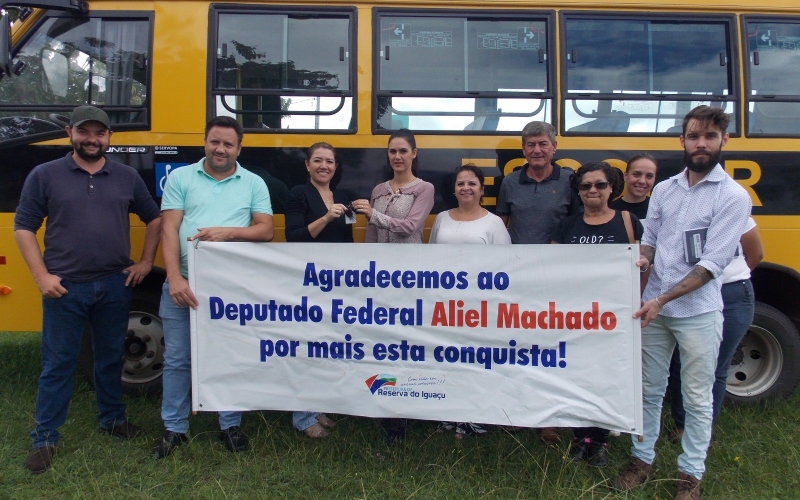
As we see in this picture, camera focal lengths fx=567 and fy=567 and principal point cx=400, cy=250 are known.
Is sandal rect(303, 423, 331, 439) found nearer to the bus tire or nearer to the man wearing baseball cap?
the man wearing baseball cap

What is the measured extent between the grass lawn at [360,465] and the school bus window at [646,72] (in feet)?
7.50

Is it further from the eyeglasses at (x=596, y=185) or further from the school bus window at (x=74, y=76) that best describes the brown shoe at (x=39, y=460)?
the eyeglasses at (x=596, y=185)

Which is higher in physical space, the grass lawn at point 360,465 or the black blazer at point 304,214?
the black blazer at point 304,214

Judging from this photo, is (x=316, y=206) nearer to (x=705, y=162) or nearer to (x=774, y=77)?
(x=705, y=162)

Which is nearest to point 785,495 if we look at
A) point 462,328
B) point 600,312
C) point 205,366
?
point 600,312

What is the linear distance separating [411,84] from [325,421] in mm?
2490

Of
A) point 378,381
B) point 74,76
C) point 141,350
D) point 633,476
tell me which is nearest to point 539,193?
point 378,381

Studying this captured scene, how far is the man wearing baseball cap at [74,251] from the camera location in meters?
3.34

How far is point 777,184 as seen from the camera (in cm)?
420

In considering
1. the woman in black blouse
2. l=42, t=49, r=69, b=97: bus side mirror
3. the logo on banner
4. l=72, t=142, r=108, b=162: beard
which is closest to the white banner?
the logo on banner

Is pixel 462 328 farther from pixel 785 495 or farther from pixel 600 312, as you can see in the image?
pixel 785 495

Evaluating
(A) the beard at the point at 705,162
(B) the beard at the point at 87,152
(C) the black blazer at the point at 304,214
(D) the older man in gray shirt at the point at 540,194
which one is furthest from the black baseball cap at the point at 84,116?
(A) the beard at the point at 705,162

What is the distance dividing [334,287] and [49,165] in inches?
72.9

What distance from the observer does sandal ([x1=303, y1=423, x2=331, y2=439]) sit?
12.3 feet
